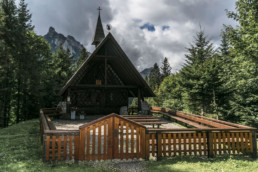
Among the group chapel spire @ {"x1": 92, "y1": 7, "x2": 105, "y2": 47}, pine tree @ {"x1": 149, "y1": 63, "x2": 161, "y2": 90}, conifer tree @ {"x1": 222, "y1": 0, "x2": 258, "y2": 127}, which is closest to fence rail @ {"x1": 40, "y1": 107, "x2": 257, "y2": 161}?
conifer tree @ {"x1": 222, "y1": 0, "x2": 258, "y2": 127}

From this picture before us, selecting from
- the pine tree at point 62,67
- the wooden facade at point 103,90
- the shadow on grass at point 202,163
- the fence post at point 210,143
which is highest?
the pine tree at point 62,67

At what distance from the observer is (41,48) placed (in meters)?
23.5

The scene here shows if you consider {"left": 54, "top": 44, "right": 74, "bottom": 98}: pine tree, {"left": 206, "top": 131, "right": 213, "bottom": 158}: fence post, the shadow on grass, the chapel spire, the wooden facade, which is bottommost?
the shadow on grass

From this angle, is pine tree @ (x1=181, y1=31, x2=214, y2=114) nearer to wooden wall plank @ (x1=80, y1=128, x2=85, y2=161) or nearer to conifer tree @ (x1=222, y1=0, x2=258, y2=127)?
conifer tree @ (x1=222, y1=0, x2=258, y2=127)

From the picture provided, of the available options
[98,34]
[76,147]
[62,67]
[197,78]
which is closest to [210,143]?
[76,147]

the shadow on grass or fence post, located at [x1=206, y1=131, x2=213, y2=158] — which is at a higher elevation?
fence post, located at [x1=206, y1=131, x2=213, y2=158]

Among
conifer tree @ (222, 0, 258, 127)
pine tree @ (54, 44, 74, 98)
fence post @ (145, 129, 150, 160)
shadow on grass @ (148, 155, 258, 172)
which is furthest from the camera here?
pine tree @ (54, 44, 74, 98)

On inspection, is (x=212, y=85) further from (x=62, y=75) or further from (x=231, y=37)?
(x=62, y=75)

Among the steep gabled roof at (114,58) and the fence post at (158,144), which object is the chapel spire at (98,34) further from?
the fence post at (158,144)

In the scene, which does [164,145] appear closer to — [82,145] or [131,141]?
[131,141]

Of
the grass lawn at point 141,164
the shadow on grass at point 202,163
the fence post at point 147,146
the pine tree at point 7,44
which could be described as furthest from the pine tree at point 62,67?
the shadow on grass at point 202,163

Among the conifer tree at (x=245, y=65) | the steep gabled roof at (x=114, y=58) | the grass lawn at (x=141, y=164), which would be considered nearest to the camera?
the grass lawn at (x=141, y=164)

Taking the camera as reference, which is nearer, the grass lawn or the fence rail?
the grass lawn

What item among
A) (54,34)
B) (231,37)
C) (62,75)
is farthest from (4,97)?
(54,34)
